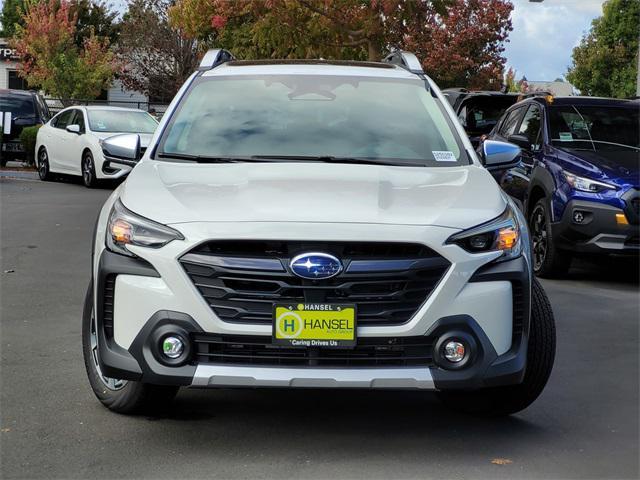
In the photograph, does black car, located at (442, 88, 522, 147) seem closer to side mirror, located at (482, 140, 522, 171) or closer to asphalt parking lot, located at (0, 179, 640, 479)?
asphalt parking lot, located at (0, 179, 640, 479)

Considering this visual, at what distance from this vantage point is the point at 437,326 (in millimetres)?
4656

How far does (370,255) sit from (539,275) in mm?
6152

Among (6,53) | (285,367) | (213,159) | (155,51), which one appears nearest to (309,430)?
(285,367)

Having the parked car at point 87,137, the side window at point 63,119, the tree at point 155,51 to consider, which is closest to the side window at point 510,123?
the parked car at point 87,137

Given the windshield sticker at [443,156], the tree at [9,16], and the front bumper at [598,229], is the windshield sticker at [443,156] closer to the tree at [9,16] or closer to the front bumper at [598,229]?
the front bumper at [598,229]

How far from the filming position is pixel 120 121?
67.6 ft

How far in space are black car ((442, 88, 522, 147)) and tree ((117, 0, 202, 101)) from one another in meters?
28.5

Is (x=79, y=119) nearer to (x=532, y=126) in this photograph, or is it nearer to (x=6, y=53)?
(x=532, y=126)

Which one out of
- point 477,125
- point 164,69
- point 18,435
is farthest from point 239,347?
point 164,69

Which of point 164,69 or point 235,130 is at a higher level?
point 235,130

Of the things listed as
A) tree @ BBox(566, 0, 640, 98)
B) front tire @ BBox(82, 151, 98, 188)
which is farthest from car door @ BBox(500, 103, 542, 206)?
tree @ BBox(566, 0, 640, 98)

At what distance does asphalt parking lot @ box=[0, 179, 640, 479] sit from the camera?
4688 mm

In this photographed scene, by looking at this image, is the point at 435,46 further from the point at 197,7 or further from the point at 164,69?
the point at 197,7

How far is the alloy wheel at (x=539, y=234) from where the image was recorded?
10461mm
